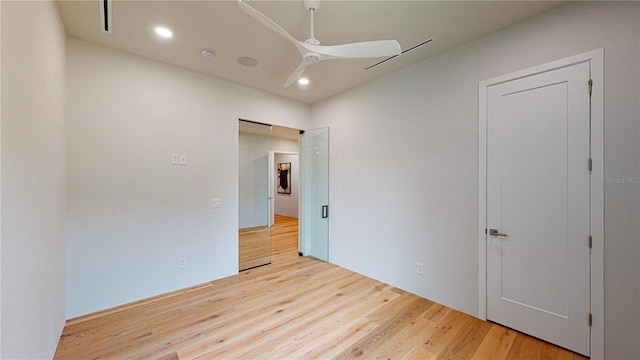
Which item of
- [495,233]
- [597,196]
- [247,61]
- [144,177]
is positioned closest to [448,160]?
[495,233]

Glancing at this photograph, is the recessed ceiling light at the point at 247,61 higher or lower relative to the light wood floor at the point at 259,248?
higher

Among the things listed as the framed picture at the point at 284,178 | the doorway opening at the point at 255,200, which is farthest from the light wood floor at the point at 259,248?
the framed picture at the point at 284,178

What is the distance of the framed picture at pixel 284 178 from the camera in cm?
874

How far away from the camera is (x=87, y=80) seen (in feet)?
8.29

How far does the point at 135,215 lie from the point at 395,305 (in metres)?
3.19

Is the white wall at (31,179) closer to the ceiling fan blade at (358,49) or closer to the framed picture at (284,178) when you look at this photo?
the ceiling fan blade at (358,49)

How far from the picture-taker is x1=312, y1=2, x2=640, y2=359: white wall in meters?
1.75

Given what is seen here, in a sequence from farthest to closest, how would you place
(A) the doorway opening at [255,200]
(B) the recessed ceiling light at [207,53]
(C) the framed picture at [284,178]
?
1. (C) the framed picture at [284,178]
2. (A) the doorway opening at [255,200]
3. (B) the recessed ceiling light at [207,53]

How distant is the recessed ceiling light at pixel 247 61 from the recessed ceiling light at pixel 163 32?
722 mm

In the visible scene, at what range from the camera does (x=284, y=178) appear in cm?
887

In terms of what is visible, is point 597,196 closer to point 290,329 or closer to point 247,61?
point 290,329

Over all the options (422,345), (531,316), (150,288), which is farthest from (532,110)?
(150,288)

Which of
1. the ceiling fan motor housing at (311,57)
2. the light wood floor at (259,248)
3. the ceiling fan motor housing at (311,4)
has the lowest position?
the light wood floor at (259,248)

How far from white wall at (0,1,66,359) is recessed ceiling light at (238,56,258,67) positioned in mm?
1543
